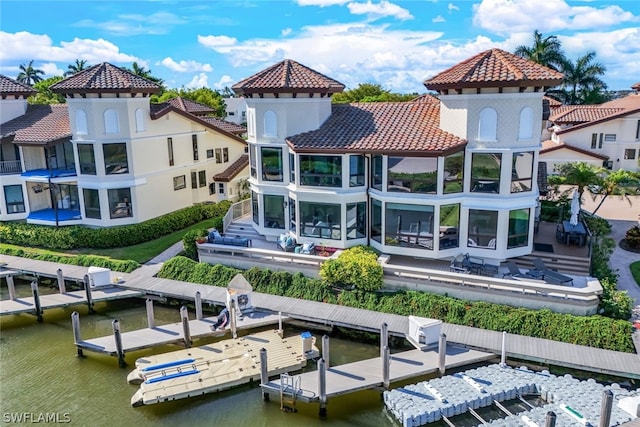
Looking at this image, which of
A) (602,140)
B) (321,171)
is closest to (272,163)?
(321,171)

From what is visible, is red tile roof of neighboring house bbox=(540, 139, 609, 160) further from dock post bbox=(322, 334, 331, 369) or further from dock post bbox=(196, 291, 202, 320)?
dock post bbox=(196, 291, 202, 320)

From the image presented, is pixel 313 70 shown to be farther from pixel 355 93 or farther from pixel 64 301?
pixel 355 93

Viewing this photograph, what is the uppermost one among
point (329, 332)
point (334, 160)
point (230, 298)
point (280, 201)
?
point (334, 160)

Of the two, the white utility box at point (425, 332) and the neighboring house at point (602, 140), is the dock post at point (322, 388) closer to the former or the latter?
the white utility box at point (425, 332)

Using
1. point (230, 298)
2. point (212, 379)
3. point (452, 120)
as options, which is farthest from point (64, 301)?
point (452, 120)

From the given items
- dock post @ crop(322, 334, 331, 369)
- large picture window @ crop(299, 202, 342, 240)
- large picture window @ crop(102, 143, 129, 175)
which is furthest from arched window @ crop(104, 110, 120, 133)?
dock post @ crop(322, 334, 331, 369)

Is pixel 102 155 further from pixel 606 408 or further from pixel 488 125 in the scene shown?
pixel 606 408

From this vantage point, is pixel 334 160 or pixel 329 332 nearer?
pixel 329 332
